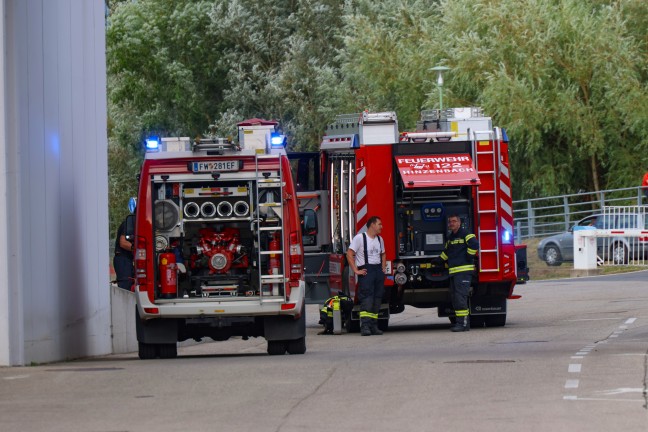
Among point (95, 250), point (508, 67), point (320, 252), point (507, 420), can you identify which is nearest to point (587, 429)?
point (507, 420)

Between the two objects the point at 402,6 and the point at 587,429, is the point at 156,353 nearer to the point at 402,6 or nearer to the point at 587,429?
the point at 587,429

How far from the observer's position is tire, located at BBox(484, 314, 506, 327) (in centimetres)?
2350

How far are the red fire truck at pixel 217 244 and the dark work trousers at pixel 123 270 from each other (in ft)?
13.9

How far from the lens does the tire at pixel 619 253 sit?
4050 centimetres

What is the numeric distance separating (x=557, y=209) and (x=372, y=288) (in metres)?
26.9

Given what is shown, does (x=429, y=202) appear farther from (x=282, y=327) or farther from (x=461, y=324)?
(x=282, y=327)

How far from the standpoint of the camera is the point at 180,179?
17.9m

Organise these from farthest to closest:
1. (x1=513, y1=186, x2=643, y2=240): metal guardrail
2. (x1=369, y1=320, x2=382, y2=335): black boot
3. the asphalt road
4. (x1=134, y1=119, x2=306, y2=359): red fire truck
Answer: (x1=513, y1=186, x2=643, y2=240): metal guardrail, (x1=369, y1=320, x2=382, y2=335): black boot, (x1=134, y1=119, x2=306, y2=359): red fire truck, the asphalt road

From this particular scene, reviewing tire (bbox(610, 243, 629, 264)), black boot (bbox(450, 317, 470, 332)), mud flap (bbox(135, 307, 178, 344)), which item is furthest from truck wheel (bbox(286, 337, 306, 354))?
tire (bbox(610, 243, 629, 264))

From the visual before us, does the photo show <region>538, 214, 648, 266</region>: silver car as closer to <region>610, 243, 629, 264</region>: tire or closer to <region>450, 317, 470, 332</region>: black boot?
<region>610, 243, 629, 264</region>: tire

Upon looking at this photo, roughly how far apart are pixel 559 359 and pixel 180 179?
5032 millimetres

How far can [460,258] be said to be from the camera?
72.3 ft

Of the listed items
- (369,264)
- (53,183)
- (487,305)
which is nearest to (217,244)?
(53,183)

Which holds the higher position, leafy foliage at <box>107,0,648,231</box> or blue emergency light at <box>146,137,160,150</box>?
leafy foliage at <box>107,0,648,231</box>
